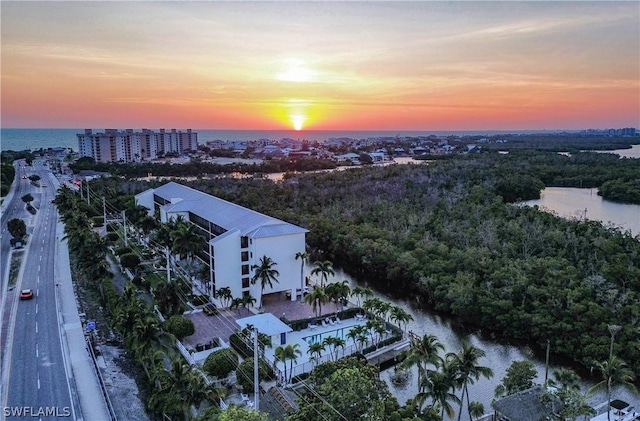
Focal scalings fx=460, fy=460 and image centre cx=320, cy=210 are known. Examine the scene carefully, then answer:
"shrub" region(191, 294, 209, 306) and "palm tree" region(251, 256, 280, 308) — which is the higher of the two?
"palm tree" region(251, 256, 280, 308)

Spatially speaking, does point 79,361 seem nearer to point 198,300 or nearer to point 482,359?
point 198,300

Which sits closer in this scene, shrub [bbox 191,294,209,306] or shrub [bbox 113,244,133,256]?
shrub [bbox 191,294,209,306]

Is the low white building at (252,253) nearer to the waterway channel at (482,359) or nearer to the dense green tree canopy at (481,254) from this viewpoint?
the waterway channel at (482,359)

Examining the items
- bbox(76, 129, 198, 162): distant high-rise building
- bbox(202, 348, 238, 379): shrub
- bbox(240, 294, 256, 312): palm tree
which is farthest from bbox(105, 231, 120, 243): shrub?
bbox(76, 129, 198, 162): distant high-rise building

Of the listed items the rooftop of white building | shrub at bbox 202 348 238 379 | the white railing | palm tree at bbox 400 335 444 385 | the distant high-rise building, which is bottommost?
the white railing

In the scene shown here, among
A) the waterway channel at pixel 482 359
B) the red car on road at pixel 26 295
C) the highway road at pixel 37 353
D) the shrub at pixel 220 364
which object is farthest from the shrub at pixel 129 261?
the waterway channel at pixel 482 359

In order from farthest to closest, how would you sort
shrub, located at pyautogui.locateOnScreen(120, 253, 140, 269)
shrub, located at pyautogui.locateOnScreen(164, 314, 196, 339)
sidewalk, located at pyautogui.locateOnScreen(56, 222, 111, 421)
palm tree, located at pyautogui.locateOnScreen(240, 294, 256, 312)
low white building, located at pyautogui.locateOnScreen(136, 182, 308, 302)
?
shrub, located at pyautogui.locateOnScreen(120, 253, 140, 269), low white building, located at pyautogui.locateOnScreen(136, 182, 308, 302), palm tree, located at pyautogui.locateOnScreen(240, 294, 256, 312), shrub, located at pyautogui.locateOnScreen(164, 314, 196, 339), sidewalk, located at pyautogui.locateOnScreen(56, 222, 111, 421)

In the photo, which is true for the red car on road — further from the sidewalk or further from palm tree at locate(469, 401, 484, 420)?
palm tree at locate(469, 401, 484, 420)
